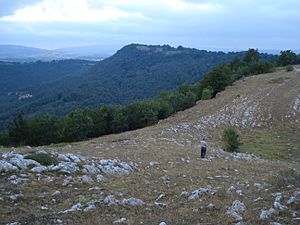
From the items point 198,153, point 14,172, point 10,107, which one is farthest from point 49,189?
point 10,107

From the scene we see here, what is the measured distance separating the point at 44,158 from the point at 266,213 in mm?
8660

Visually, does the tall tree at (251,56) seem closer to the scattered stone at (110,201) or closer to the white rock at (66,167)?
the white rock at (66,167)

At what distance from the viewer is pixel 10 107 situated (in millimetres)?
189250

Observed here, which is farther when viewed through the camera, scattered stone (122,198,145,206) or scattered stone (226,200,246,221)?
scattered stone (122,198,145,206)

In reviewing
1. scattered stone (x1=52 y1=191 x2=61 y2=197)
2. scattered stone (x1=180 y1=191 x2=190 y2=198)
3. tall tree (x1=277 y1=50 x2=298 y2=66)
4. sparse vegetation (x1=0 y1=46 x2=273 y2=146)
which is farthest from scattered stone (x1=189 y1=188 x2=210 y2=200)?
tall tree (x1=277 y1=50 x2=298 y2=66)

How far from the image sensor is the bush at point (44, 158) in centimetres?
1433

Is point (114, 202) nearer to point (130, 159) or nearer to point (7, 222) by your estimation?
point (7, 222)

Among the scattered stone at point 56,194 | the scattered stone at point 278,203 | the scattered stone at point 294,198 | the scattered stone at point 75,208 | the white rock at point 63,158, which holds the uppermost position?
the scattered stone at point 294,198

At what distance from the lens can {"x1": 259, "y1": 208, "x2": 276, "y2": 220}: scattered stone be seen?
959 centimetres

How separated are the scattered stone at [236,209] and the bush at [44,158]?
7069 mm

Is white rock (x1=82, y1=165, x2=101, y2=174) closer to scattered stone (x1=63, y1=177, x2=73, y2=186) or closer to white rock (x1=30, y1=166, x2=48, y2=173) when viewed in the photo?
scattered stone (x1=63, y1=177, x2=73, y2=186)

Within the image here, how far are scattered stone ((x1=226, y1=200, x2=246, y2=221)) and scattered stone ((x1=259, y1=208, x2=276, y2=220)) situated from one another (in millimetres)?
536

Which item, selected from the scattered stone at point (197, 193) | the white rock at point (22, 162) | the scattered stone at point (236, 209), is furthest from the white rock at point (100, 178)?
the scattered stone at point (236, 209)

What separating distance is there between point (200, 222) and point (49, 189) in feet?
17.1
